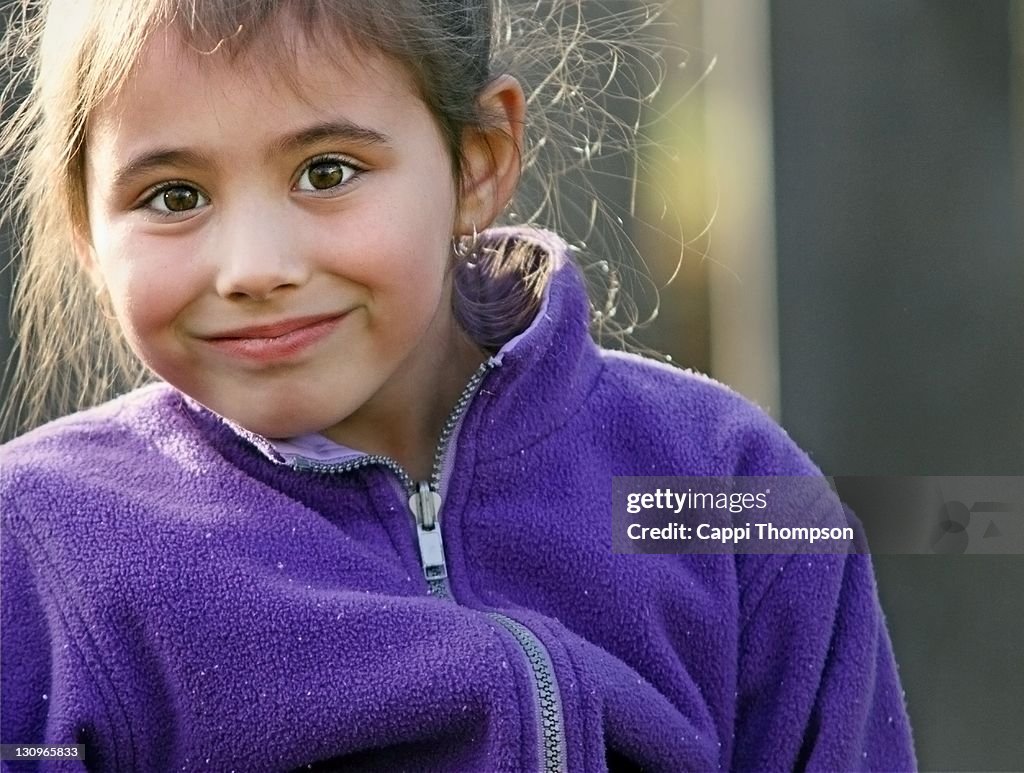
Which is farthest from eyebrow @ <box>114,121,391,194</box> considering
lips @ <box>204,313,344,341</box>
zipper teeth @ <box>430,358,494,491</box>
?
zipper teeth @ <box>430,358,494,491</box>

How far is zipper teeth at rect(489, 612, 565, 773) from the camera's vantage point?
1.21 metres

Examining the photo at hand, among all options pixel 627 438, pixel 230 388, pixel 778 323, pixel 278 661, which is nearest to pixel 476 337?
pixel 627 438

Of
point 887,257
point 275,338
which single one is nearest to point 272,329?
point 275,338

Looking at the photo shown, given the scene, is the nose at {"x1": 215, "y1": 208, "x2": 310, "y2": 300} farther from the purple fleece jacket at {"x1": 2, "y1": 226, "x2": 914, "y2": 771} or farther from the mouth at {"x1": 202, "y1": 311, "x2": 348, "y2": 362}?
the purple fleece jacket at {"x1": 2, "y1": 226, "x2": 914, "y2": 771}

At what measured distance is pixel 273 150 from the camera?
123 centimetres

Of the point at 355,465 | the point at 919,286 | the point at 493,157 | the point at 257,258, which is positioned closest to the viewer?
the point at 257,258

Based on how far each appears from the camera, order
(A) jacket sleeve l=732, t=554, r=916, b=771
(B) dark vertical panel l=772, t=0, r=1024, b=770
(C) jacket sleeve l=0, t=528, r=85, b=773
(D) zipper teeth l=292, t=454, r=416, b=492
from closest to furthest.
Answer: (C) jacket sleeve l=0, t=528, r=85, b=773 < (D) zipper teeth l=292, t=454, r=416, b=492 < (A) jacket sleeve l=732, t=554, r=916, b=771 < (B) dark vertical panel l=772, t=0, r=1024, b=770

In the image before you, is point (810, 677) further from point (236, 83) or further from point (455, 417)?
point (236, 83)

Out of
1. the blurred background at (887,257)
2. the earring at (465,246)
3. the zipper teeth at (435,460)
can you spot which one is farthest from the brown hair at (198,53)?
the blurred background at (887,257)

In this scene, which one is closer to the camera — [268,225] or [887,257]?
[268,225]

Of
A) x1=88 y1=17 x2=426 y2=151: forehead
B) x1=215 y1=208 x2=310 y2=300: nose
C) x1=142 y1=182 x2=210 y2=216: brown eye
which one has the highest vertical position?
x1=88 y1=17 x2=426 y2=151: forehead

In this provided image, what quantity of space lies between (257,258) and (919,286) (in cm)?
171

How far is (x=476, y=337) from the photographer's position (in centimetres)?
150

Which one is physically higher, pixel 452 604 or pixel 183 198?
pixel 183 198
